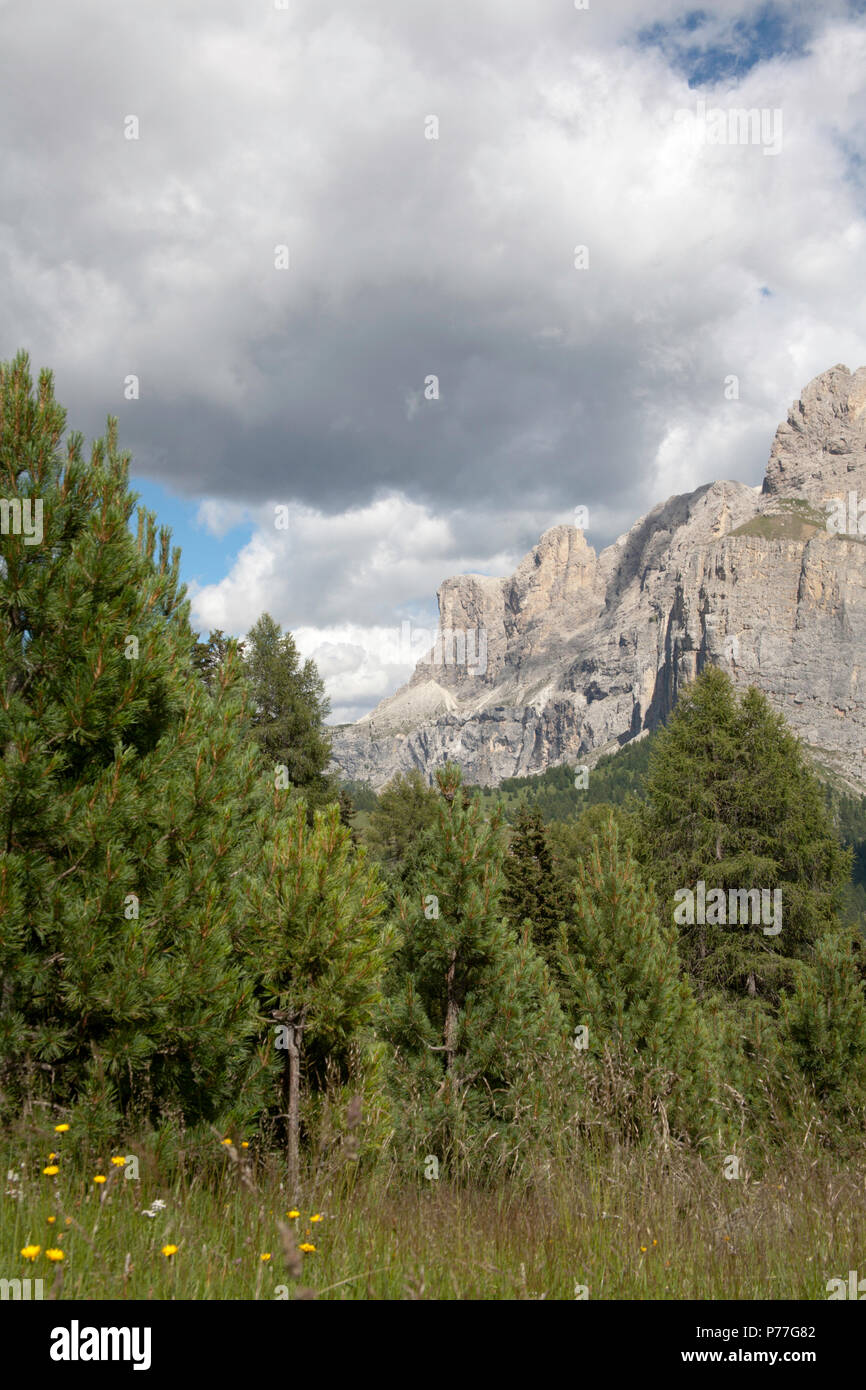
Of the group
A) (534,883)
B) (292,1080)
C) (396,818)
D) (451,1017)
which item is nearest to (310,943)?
(292,1080)

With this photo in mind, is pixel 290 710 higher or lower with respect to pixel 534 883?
higher

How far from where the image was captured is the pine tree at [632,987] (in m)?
9.20

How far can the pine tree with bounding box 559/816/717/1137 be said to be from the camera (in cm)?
920

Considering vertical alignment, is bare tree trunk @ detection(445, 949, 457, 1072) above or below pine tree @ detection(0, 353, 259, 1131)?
below

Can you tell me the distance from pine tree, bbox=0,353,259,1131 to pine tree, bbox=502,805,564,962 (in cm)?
2180

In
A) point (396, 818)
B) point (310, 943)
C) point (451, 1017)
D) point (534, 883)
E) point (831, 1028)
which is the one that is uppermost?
point (396, 818)

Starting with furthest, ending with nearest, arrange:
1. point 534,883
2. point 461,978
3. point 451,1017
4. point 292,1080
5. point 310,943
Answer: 1. point 534,883
2. point 461,978
3. point 451,1017
4. point 310,943
5. point 292,1080

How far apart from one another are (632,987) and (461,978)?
2.64 m

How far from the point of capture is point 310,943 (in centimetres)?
510

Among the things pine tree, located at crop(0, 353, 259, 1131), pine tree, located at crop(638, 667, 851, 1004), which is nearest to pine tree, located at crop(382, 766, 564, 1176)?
pine tree, located at crop(0, 353, 259, 1131)

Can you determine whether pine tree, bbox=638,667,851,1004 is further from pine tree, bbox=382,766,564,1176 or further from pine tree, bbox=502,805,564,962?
pine tree, bbox=382,766,564,1176

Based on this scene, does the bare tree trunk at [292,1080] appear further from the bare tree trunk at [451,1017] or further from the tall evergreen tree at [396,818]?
the tall evergreen tree at [396,818]

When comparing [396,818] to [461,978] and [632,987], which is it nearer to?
[632,987]
